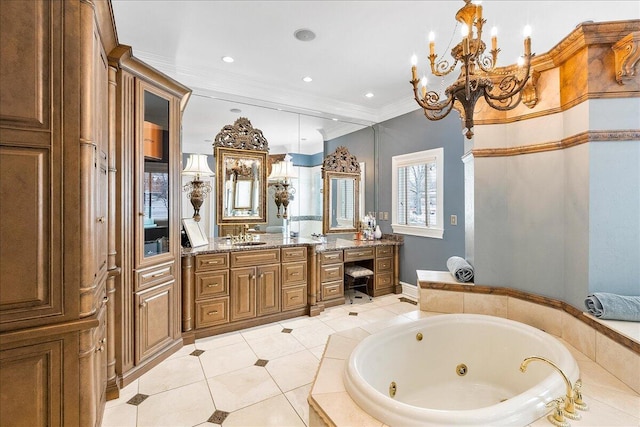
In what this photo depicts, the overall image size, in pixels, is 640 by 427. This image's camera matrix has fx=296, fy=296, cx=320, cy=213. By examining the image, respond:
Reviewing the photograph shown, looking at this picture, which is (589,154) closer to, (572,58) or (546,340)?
(572,58)

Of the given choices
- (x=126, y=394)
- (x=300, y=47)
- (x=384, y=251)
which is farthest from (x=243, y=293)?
(x=300, y=47)

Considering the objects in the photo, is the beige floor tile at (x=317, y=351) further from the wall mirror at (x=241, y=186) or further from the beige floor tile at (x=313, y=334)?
the wall mirror at (x=241, y=186)

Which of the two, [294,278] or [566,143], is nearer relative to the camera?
[566,143]

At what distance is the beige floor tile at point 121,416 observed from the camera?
181cm

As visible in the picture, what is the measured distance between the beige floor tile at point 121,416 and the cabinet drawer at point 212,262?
3.97 feet

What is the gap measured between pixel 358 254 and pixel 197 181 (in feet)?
7.45

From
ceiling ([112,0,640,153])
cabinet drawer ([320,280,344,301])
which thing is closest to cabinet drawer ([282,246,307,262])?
cabinet drawer ([320,280,344,301])

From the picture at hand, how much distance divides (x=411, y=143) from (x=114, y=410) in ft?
13.7

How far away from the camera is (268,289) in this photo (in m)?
3.31

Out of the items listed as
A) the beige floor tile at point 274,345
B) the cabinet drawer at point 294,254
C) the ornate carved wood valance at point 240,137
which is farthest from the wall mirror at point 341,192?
the beige floor tile at point 274,345

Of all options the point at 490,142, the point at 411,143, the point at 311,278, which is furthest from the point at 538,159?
the point at 311,278

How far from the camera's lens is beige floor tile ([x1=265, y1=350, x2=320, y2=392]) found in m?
2.23

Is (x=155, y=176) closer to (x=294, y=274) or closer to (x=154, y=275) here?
(x=154, y=275)

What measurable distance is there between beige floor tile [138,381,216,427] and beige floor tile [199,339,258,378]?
0.76ft
